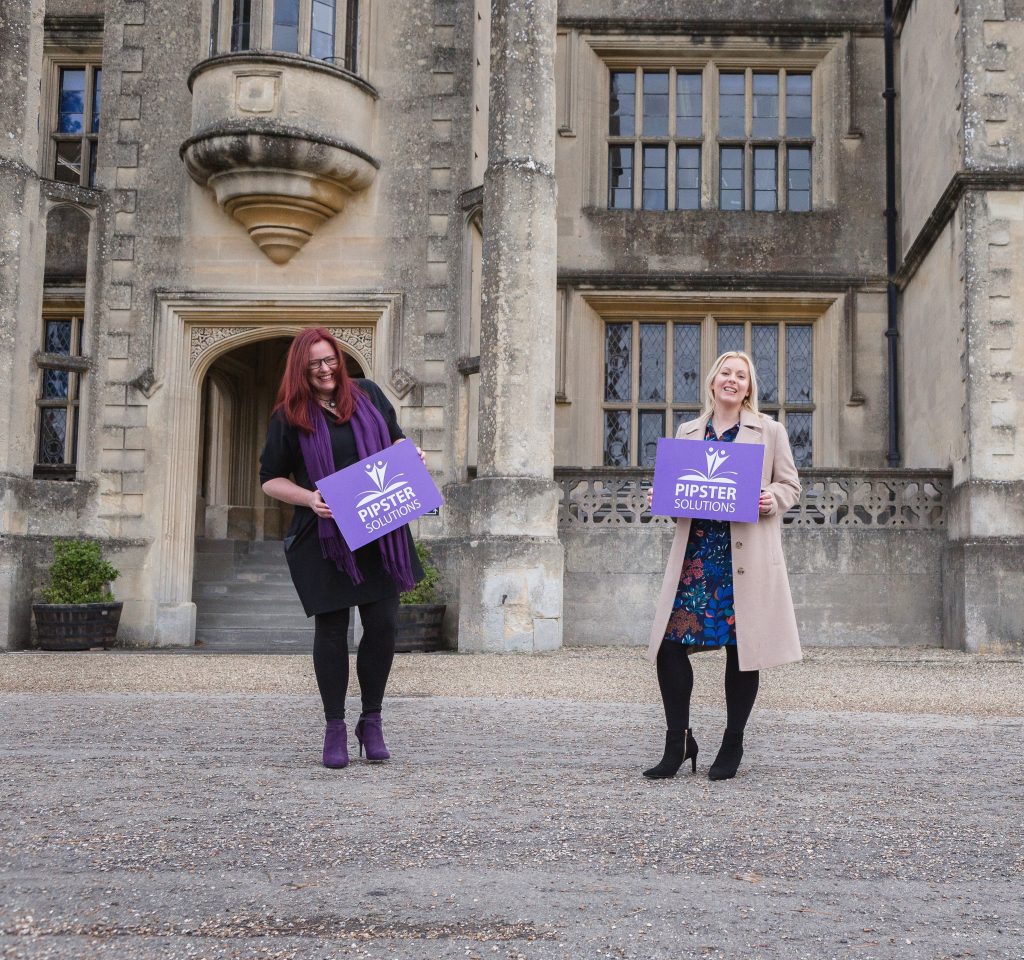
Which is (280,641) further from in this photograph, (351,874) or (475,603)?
(351,874)

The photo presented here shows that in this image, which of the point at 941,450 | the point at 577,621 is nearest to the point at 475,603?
the point at 577,621

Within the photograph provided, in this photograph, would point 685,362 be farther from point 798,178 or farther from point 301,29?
point 301,29

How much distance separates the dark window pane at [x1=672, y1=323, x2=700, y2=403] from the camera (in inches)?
549

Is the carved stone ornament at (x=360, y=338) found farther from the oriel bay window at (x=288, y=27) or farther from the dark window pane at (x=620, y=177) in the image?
the dark window pane at (x=620, y=177)

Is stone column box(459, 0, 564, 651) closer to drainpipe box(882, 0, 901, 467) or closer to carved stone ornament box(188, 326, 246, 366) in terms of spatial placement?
carved stone ornament box(188, 326, 246, 366)

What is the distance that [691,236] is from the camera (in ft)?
45.9

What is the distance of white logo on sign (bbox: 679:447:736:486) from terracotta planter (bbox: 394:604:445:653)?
664cm

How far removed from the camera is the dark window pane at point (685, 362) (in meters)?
13.9

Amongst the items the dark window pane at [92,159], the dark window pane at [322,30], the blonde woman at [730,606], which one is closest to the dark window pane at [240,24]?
the dark window pane at [322,30]

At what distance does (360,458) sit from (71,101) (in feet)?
38.8

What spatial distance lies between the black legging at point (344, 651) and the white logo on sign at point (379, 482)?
39 cm

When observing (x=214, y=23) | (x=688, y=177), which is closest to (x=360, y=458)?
(x=214, y=23)

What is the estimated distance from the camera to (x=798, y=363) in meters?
14.1

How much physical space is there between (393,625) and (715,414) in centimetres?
145
